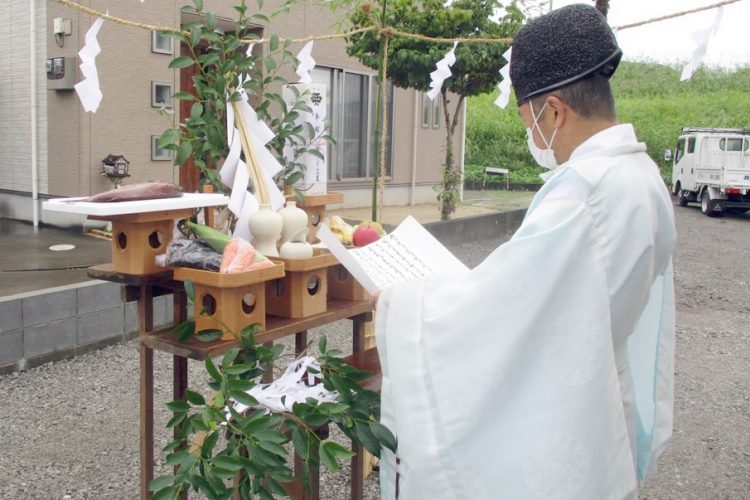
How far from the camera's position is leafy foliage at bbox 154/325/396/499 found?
1.79 meters

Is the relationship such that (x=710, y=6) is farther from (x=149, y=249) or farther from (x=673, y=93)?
(x=673, y=93)

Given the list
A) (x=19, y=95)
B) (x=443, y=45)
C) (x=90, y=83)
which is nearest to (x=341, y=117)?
(x=443, y=45)

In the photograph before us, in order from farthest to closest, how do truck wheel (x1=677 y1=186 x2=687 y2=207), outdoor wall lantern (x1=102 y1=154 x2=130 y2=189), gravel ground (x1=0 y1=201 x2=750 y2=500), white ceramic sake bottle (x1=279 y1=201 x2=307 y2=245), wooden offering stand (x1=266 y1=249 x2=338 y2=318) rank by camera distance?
truck wheel (x1=677 y1=186 x2=687 y2=207)
outdoor wall lantern (x1=102 y1=154 x2=130 y2=189)
gravel ground (x1=0 y1=201 x2=750 y2=500)
white ceramic sake bottle (x1=279 y1=201 x2=307 y2=245)
wooden offering stand (x1=266 y1=249 x2=338 y2=318)

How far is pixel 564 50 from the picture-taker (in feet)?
5.02

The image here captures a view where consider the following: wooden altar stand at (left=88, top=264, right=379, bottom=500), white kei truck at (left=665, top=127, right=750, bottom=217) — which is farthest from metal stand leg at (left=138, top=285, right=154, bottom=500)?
white kei truck at (left=665, top=127, right=750, bottom=217)

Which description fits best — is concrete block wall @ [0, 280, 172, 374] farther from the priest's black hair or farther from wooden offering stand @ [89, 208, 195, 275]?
the priest's black hair

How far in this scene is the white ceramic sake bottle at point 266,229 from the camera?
7.43 ft

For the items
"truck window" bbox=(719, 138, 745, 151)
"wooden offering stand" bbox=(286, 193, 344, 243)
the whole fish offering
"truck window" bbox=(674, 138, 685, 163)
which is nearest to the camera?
the whole fish offering

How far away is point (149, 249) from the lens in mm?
2172

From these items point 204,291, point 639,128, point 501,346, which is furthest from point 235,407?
point 639,128

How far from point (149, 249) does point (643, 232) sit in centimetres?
138

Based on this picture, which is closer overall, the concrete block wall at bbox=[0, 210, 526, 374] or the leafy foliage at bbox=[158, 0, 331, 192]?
the leafy foliage at bbox=[158, 0, 331, 192]

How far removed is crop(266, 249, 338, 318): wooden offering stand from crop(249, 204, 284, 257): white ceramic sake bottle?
0.04 meters

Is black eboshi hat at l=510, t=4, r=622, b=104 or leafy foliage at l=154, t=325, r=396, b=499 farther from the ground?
black eboshi hat at l=510, t=4, r=622, b=104
